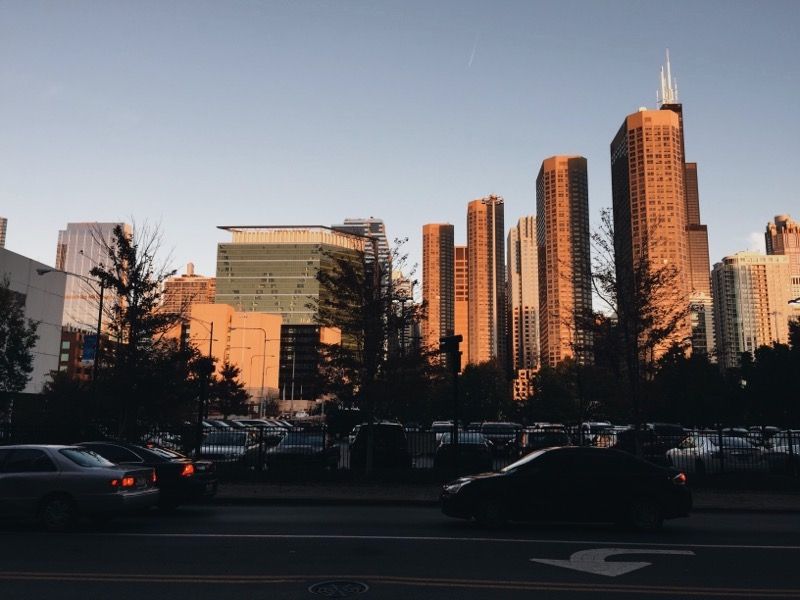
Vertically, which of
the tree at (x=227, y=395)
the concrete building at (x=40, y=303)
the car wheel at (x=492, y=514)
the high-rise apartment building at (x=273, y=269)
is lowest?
the car wheel at (x=492, y=514)

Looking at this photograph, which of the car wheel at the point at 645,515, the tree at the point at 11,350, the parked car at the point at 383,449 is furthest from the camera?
the tree at the point at 11,350

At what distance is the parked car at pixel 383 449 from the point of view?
880 inches

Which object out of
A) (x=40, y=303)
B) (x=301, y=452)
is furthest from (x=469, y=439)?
(x=40, y=303)

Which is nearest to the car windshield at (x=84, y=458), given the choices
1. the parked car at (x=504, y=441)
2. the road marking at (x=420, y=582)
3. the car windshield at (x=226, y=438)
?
the road marking at (x=420, y=582)

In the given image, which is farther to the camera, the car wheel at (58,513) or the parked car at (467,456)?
the parked car at (467,456)

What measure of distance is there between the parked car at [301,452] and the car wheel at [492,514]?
11.1 metres

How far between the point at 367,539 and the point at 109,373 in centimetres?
1516

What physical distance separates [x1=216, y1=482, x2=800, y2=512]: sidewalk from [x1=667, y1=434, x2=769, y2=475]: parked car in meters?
2.66

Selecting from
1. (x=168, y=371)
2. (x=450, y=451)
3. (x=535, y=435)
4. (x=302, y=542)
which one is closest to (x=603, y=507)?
(x=302, y=542)

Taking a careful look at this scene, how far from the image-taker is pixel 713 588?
7.48 m

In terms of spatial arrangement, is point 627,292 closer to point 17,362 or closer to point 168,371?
point 168,371

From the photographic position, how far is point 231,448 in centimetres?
2389

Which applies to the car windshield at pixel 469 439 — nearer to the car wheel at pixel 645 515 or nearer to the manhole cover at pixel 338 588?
the car wheel at pixel 645 515

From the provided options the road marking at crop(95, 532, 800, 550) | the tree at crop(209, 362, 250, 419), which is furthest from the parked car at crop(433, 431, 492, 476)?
the tree at crop(209, 362, 250, 419)
